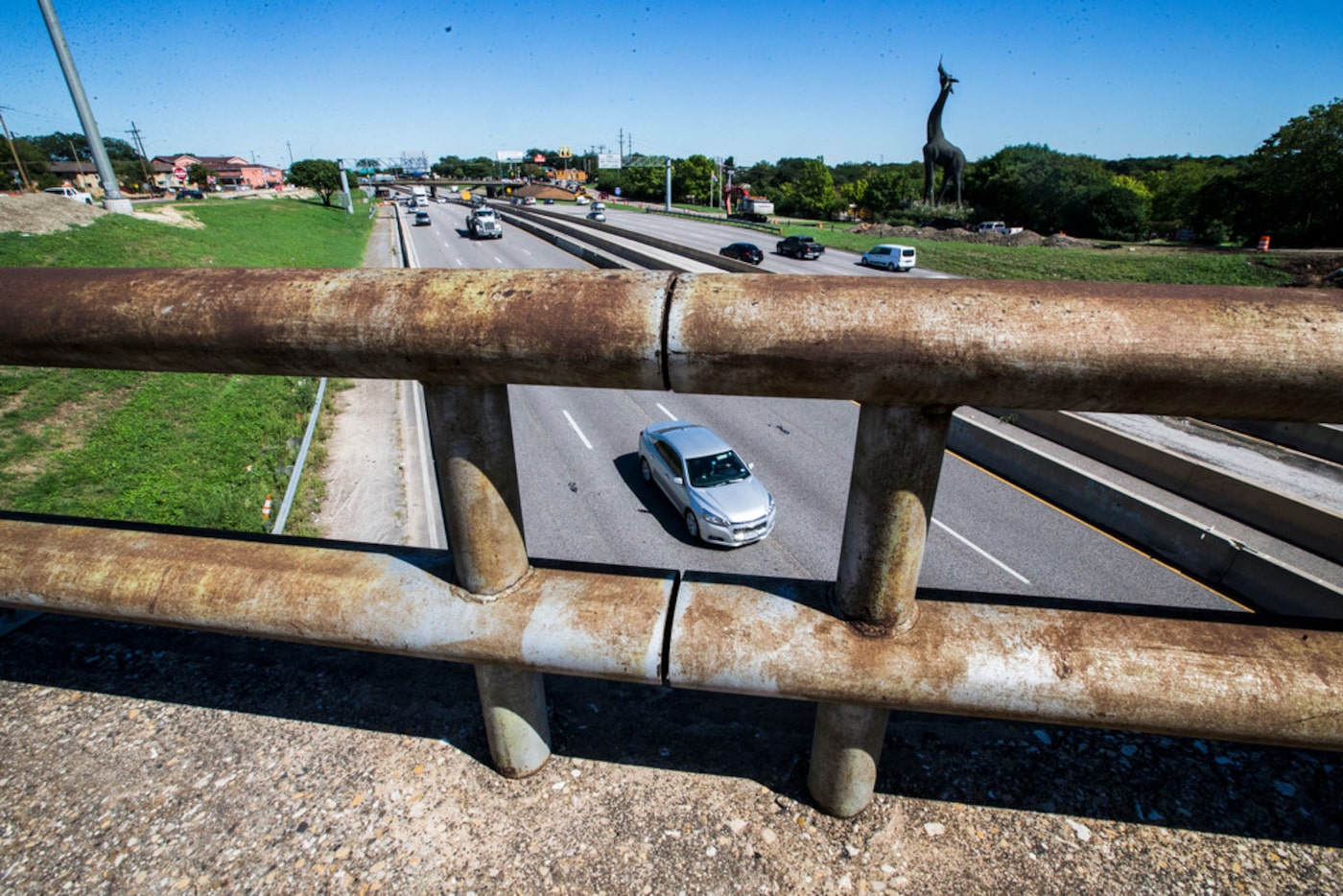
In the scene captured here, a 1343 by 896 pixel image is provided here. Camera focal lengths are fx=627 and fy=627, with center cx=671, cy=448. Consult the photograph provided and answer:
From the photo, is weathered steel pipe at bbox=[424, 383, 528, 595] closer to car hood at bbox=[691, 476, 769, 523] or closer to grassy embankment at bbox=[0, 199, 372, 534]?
car hood at bbox=[691, 476, 769, 523]

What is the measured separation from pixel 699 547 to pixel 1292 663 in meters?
8.31

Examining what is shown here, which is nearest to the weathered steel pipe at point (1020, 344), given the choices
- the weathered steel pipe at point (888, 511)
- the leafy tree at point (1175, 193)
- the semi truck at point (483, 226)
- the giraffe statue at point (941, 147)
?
the weathered steel pipe at point (888, 511)

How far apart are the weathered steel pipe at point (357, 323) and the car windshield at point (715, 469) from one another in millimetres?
8307

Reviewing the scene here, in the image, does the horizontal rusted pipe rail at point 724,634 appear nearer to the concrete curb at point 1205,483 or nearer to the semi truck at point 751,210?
the concrete curb at point 1205,483

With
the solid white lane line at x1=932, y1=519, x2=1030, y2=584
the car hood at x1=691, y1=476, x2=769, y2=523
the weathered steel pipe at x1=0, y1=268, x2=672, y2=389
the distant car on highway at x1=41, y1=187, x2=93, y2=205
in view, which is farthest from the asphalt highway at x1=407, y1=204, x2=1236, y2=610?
the distant car on highway at x1=41, y1=187, x2=93, y2=205

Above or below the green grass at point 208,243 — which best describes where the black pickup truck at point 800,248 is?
below

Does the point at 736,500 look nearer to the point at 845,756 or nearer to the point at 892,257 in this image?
the point at 845,756

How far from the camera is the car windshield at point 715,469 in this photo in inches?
423

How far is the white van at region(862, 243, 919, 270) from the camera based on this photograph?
3522 centimetres

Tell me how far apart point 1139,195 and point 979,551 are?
67693 mm

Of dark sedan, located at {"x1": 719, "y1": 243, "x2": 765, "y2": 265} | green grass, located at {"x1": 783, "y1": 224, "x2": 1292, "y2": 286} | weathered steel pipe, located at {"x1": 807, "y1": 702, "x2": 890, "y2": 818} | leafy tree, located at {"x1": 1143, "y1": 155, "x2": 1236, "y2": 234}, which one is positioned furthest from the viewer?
leafy tree, located at {"x1": 1143, "y1": 155, "x2": 1236, "y2": 234}

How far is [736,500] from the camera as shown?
10.4 meters

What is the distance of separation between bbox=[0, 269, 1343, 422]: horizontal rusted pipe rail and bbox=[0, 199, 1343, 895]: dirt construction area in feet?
7.11

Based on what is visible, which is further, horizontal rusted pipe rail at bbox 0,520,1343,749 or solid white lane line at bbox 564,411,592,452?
solid white lane line at bbox 564,411,592,452
